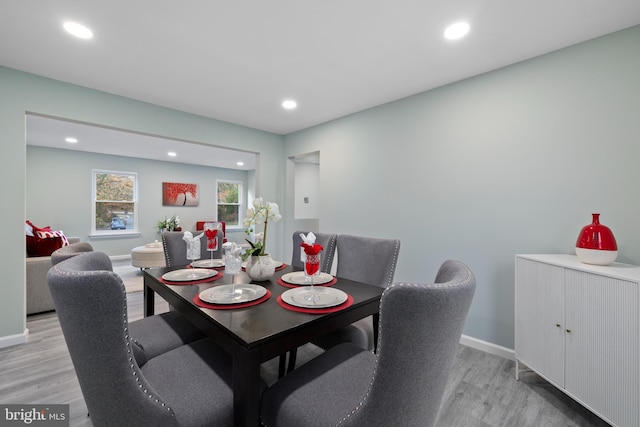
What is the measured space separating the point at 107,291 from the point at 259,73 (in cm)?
221

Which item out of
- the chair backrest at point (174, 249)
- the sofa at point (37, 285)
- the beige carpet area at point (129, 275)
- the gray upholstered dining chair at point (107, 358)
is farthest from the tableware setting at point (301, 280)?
the beige carpet area at point (129, 275)

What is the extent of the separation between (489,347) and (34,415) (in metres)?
3.18

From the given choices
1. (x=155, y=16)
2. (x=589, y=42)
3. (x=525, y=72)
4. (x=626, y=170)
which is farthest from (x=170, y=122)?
(x=626, y=170)

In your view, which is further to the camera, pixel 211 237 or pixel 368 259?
pixel 368 259

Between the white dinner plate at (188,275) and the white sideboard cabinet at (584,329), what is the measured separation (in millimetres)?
2166

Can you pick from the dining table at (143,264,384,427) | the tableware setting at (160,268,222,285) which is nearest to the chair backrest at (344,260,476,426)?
the dining table at (143,264,384,427)

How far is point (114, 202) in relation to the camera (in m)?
6.29

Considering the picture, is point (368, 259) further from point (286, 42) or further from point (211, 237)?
point (286, 42)

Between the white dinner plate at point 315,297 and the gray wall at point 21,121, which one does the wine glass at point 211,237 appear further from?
the gray wall at point 21,121

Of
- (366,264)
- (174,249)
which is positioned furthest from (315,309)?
(174,249)

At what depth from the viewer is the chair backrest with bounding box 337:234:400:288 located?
2.02 m

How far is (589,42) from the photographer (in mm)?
1918

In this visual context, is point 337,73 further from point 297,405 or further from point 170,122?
point 297,405

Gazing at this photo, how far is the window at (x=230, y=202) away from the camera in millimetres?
8031
